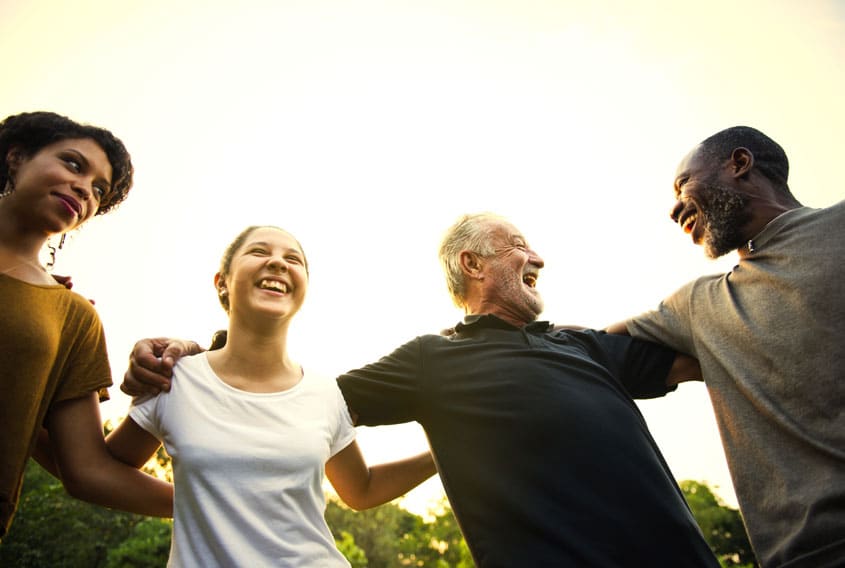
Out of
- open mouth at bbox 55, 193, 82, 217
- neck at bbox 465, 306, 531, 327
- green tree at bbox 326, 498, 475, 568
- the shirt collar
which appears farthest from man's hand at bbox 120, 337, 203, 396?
green tree at bbox 326, 498, 475, 568

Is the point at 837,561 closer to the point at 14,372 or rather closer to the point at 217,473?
the point at 217,473

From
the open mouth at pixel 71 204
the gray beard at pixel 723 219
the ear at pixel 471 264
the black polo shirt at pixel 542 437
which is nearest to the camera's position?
the black polo shirt at pixel 542 437

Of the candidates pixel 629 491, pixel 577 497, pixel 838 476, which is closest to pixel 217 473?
pixel 577 497

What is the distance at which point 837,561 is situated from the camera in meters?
2.13

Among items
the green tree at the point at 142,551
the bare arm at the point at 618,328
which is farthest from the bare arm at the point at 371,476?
the green tree at the point at 142,551

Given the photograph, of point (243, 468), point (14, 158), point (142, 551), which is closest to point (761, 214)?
point (243, 468)

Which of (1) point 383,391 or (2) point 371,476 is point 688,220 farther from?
(2) point 371,476

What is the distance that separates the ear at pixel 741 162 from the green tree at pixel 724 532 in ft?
176

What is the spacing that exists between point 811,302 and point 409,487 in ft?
8.44

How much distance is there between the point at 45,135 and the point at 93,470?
2075 mm

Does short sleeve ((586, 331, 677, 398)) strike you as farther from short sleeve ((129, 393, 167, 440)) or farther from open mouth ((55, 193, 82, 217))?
open mouth ((55, 193, 82, 217))

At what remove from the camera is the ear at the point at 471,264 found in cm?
400

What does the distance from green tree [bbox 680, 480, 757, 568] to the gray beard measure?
5365cm

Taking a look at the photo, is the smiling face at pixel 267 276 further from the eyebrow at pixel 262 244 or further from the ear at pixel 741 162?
the ear at pixel 741 162
